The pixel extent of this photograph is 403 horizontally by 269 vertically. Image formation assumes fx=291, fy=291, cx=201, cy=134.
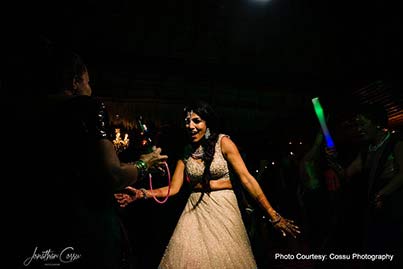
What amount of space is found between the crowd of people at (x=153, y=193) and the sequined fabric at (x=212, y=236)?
0.04 feet

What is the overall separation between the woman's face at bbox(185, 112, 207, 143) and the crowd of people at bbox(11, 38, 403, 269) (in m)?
0.01

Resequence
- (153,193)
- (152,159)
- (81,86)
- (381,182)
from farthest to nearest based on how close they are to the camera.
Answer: (381,182) → (153,193) → (152,159) → (81,86)

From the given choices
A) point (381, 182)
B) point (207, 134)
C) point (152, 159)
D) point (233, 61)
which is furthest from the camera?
point (233, 61)

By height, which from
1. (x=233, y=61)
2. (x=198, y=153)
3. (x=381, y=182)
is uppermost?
(x=233, y=61)

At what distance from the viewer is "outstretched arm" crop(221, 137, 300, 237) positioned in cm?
298

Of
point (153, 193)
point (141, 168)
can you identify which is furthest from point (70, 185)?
point (153, 193)

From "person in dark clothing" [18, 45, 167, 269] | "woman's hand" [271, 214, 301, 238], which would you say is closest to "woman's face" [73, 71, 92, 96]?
"person in dark clothing" [18, 45, 167, 269]

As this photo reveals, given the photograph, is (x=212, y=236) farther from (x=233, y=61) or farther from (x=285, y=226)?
(x=233, y=61)

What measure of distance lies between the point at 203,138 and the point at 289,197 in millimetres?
5368

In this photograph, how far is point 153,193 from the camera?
346 centimetres

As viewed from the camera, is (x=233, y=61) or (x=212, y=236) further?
(x=233, y=61)

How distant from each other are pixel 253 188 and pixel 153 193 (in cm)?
118

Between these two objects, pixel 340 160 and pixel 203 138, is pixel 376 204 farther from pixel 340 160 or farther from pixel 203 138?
pixel 340 160

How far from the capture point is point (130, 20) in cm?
773
